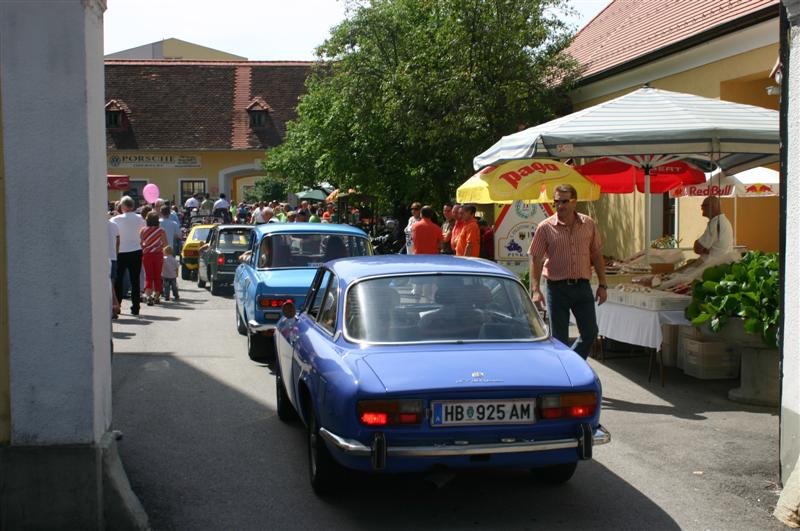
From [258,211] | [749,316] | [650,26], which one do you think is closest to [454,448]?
[749,316]

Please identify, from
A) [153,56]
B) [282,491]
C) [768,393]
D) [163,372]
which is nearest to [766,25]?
[768,393]

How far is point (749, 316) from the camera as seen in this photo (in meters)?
8.34

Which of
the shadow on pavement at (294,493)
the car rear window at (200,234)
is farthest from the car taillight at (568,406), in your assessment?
the car rear window at (200,234)

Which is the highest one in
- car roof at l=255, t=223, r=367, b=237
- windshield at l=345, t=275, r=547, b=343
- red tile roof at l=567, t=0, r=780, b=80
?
red tile roof at l=567, t=0, r=780, b=80

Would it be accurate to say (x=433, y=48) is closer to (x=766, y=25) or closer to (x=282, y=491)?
(x=766, y=25)

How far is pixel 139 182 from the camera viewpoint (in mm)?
46906

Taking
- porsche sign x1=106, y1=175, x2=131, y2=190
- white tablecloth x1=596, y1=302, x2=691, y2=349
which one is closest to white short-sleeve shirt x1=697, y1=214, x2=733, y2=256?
white tablecloth x1=596, y1=302, x2=691, y2=349

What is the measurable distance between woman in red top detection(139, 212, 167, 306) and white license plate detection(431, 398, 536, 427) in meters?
12.4

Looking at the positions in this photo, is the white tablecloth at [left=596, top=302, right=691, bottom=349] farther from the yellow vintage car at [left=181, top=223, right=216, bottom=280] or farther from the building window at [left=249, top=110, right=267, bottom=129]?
the building window at [left=249, top=110, right=267, bottom=129]

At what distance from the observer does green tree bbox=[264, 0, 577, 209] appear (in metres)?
18.7

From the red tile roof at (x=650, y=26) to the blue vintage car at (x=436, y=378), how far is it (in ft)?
34.0

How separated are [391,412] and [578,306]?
3904mm

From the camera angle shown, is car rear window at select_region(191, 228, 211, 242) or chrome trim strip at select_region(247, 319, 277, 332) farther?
car rear window at select_region(191, 228, 211, 242)

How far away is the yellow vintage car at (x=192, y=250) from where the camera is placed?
947 inches
